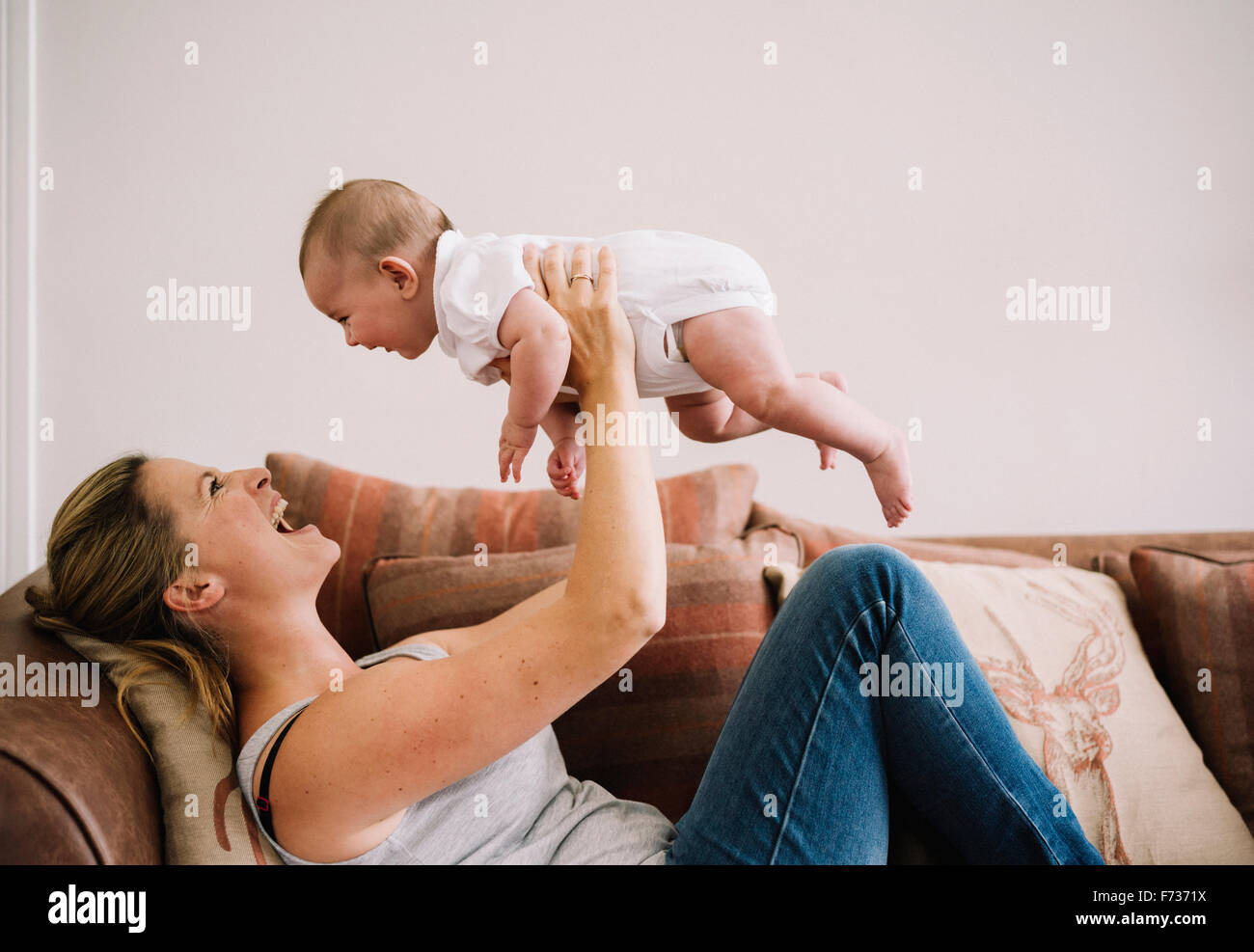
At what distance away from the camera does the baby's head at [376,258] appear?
1061 mm

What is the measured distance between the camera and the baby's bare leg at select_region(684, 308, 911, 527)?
100 centimetres

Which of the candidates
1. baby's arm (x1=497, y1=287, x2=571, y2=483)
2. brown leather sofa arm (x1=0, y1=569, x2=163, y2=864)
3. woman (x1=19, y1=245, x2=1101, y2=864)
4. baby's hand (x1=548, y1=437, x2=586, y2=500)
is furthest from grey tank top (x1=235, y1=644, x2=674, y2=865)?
baby's arm (x1=497, y1=287, x2=571, y2=483)

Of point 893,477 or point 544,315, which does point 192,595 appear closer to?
point 544,315

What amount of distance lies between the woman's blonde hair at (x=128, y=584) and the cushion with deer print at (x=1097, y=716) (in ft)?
2.98

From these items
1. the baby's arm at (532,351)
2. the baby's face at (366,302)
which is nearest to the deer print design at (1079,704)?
the baby's arm at (532,351)

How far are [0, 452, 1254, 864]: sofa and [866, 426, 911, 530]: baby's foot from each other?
0.38 m

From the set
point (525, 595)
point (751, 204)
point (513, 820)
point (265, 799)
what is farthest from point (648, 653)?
point (751, 204)

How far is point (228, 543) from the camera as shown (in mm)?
1084

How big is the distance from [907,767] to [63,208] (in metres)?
2.05

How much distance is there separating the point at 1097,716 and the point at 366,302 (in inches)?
48.7

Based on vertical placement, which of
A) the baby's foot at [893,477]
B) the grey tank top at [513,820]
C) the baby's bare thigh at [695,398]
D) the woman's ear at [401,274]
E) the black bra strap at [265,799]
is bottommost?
the grey tank top at [513,820]

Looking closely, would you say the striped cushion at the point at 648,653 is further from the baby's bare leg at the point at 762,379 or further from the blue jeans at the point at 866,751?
the baby's bare leg at the point at 762,379

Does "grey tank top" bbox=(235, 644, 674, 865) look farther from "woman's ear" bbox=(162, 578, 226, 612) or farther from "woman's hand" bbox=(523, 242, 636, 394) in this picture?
"woman's hand" bbox=(523, 242, 636, 394)
